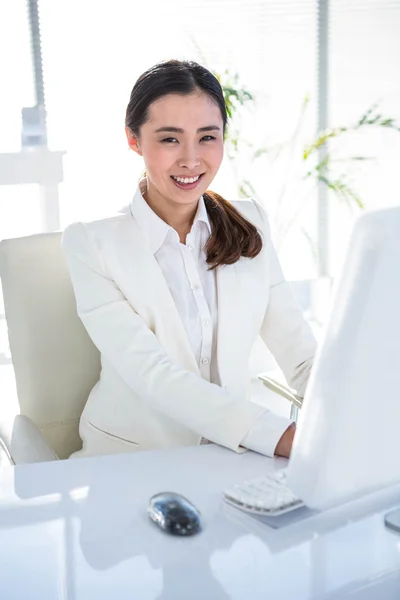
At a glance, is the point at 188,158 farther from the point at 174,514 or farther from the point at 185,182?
the point at 174,514

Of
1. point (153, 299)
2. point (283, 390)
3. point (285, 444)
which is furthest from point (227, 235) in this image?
point (285, 444)

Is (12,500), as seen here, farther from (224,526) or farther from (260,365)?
(260,365)

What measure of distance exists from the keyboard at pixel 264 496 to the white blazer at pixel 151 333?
0.36m

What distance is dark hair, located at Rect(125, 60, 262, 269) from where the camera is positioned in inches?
68.6

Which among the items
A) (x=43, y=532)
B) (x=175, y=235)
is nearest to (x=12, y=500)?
(x=43, y=532)

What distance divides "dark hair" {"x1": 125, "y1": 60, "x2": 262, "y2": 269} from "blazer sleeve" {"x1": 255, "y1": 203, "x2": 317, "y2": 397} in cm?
7

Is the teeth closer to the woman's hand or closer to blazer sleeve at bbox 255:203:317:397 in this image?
blazer sleeve at bbox 255:203:317:397

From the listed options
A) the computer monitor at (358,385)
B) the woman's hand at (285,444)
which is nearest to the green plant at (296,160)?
the woman's hand at (285,444)

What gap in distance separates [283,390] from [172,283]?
34 cm

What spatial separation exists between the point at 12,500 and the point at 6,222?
3.52 metres

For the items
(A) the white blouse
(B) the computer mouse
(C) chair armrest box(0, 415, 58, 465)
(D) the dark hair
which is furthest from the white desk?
(D) the dark hair

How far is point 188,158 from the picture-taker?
5.77 feet

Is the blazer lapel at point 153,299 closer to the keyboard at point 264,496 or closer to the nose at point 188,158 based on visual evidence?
the nose at point 188,158

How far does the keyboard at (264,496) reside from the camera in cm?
108
